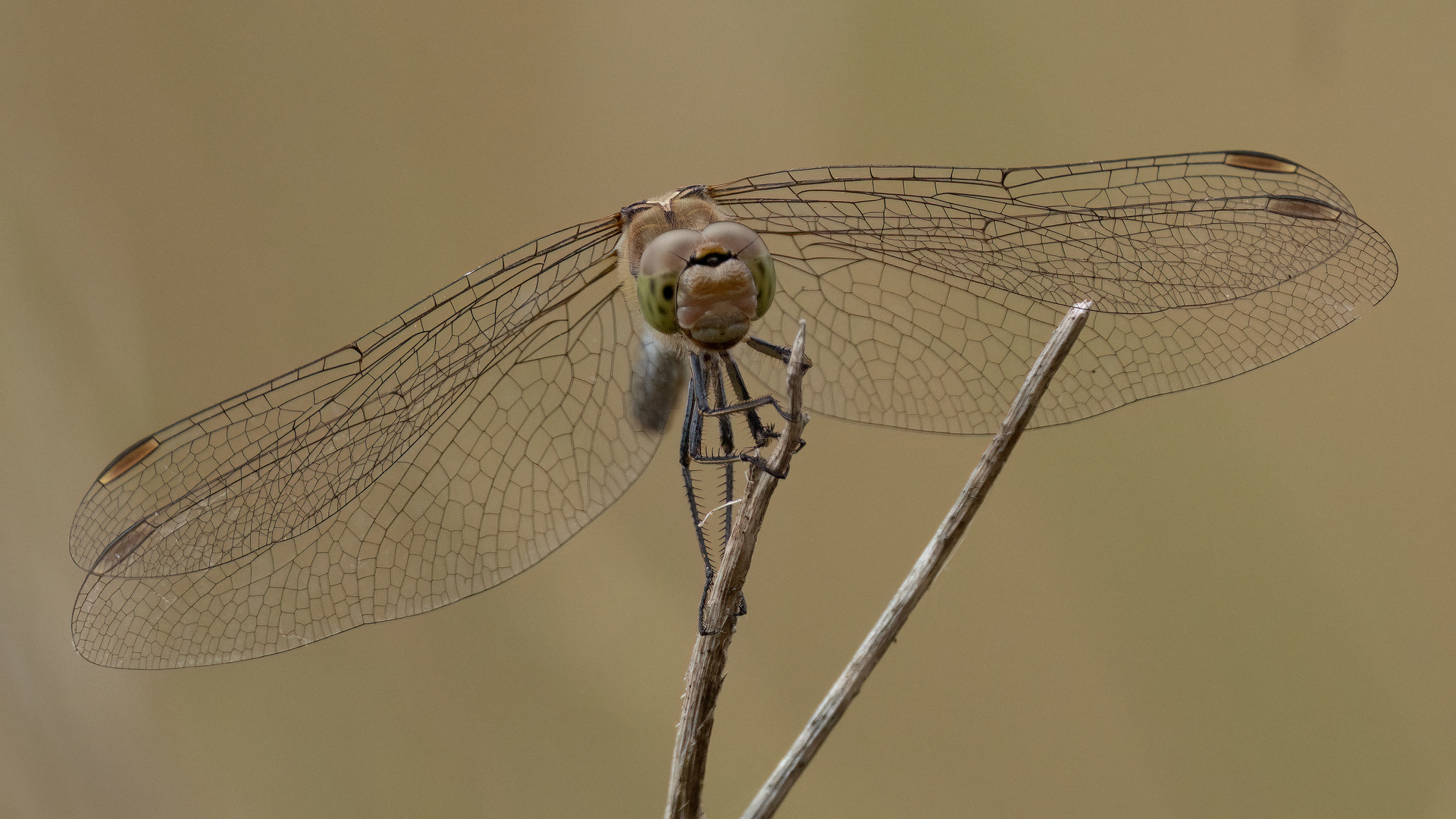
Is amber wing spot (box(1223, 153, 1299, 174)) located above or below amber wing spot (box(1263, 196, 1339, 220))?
above

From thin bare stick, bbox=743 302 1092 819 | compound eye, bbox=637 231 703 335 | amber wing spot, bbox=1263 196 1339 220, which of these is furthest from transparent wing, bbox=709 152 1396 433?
thin bare stick, bbox=743 302 1092 819

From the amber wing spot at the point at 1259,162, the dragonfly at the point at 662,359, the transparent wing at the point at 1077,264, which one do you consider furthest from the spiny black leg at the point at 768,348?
the amber wing spot at the point at 1259,162

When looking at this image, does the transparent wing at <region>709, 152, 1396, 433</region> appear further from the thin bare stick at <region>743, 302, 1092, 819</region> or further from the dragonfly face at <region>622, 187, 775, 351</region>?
the thin bare stick at <region>743, 302, 1092, 819</region>

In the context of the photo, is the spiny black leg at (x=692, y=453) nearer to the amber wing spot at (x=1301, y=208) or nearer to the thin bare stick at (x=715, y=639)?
the thin bare stick at (x=715, y=639)

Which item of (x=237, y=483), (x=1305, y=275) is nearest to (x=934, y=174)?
(x=1305, y=275)

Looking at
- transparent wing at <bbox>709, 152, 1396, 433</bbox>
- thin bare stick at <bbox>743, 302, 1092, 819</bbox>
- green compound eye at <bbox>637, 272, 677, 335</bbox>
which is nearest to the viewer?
thin bare stick at <bbox>743, 302, 1092, 819</bbox>

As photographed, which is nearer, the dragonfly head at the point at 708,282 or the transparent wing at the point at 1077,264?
the dragonfly head at the point at 708,282
